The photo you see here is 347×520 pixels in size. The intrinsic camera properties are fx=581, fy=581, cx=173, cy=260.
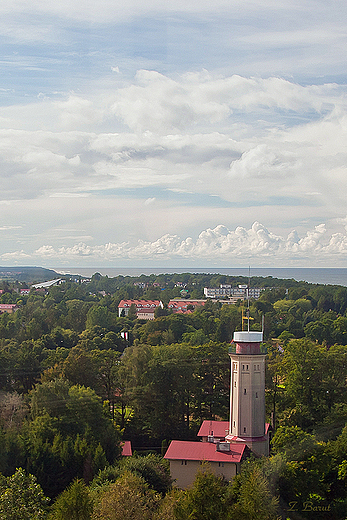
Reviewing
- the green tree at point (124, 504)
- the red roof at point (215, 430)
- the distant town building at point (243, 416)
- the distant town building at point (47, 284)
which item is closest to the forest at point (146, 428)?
the green tree at point (124, 504)

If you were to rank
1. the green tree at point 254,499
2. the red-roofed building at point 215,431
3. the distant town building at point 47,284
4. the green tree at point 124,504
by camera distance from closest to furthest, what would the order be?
the green tree at point 124,504 < the green tree at point 254,499 < the red-roofed building at point 215,431 < the distant town building at point 47,284

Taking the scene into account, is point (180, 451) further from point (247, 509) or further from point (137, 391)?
point (137, 391)

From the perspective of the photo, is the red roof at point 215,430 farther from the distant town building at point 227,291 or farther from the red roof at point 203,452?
the distant town building at point 227,291

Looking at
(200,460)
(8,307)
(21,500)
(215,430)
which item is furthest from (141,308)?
(21,500)

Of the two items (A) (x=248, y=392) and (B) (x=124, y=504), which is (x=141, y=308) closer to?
(A) (x=248, y=392)

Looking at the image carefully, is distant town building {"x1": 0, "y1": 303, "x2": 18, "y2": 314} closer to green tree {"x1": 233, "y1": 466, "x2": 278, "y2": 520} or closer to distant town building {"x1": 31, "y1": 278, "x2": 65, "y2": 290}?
distant town building {"x1": 31, "y1": 278, "x2": 65, "y2": 290}

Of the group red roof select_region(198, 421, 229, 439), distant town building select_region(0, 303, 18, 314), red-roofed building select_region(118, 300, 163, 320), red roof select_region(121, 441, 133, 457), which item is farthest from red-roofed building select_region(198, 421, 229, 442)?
distant town building select_region(0, 303, 18, 314)
